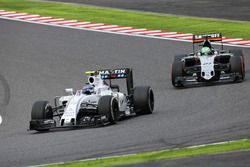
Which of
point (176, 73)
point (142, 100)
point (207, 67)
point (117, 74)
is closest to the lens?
point (142, 100)

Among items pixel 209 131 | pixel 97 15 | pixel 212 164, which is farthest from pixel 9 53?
pixel 212 164

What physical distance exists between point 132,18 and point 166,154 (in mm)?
22739

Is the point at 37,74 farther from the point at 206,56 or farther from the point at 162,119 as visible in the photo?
the point at 162,119

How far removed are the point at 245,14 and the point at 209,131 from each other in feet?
67.5

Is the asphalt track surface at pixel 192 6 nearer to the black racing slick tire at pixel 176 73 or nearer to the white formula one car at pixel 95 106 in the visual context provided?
the black racing slick tire at pixel 176 73

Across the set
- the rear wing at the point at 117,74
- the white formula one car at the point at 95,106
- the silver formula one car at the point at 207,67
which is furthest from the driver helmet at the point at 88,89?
the silver formula one car at the point at 207,67

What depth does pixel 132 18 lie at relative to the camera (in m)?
36.1

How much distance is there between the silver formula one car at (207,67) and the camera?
76.1 ft

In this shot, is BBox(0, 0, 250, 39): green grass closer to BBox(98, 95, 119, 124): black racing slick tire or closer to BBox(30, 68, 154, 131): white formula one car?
→ BBox(30, 68, 154, 131): white formula one car

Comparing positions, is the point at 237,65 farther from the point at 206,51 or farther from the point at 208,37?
the point at 208,37

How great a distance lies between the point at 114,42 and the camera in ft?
102

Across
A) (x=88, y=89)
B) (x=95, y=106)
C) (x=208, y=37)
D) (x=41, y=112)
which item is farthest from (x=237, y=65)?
(x=41, y=112)

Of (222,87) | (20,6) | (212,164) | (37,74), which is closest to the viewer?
(212,164)

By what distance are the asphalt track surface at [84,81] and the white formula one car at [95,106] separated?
11.1 inches
